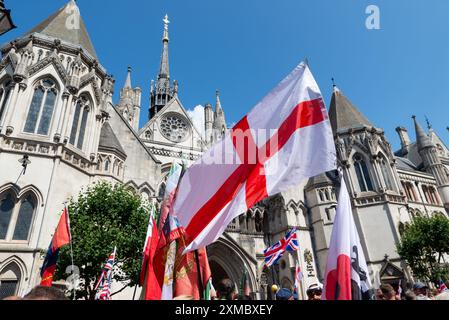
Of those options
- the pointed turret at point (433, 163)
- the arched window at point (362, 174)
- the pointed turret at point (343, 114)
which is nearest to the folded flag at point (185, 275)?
the arched window at point (362, 174)

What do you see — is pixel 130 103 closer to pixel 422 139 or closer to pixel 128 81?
pixel 128 81

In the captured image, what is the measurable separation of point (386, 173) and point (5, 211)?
91.2 ft

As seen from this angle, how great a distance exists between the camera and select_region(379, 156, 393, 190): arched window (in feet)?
80.4

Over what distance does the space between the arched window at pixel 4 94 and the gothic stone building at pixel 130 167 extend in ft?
0.32

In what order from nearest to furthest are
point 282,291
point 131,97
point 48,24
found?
point 282,291
point 48,24
point 131,97

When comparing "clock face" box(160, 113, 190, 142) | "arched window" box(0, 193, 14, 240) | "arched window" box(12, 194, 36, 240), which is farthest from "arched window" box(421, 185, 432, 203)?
"arched window" box(0, 193, 14, 240)

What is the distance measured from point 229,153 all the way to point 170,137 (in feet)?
88.9

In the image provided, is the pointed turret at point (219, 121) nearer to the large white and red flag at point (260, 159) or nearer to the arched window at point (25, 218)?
the arched window at point (25, 218)

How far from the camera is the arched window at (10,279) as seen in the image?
40.6 feet

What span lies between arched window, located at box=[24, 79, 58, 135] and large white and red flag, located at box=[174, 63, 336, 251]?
48.8 ft

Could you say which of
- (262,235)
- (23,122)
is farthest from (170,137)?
(23,122)

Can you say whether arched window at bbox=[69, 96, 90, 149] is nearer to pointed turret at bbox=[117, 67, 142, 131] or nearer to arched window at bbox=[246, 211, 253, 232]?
pointed turret at bbox=[117, 67, 142, 131]

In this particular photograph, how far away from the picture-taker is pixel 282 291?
4891 mm

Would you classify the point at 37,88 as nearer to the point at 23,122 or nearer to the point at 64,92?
the point at 64,92
